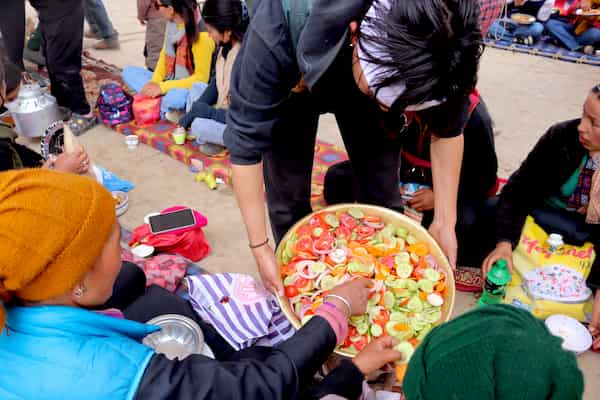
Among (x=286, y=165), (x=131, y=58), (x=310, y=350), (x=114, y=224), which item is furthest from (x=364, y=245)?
(x=131, y=58)

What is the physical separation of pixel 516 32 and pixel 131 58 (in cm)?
422

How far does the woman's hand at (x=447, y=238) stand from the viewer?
1.58m

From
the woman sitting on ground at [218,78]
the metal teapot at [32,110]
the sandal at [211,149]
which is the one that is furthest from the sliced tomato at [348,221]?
the metal teapot at [32,110]

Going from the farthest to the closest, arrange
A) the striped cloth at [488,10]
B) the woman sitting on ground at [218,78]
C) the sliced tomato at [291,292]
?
1. the woman sitting on ground at [218,78]
2. the striped cloth at [488,10]
3. the sliced tomato at [291,292]

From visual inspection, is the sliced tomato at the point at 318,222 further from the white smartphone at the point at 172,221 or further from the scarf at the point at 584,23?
the scarf at the point at 584,23

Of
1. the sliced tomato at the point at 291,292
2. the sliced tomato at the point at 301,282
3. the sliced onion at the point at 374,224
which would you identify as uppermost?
the sliced onion at the point at 374,224

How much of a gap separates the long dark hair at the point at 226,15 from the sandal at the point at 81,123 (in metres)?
1.51

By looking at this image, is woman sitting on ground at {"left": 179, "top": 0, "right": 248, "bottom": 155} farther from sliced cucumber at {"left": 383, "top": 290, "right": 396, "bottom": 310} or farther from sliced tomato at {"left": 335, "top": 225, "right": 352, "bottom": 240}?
sliced cucumber at {"left": 383, "top": 290, "right": 396, "bottom": 310}

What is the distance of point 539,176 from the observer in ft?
6.53

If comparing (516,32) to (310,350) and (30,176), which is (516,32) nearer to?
(310,350)

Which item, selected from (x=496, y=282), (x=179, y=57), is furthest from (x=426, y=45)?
Answer: (x=179, y=57)

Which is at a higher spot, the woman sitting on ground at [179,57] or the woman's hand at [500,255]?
the woman sitting on ground at [179,57]

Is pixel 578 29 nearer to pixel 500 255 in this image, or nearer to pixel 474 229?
pixel 474 229

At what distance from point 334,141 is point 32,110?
85.0 inches
